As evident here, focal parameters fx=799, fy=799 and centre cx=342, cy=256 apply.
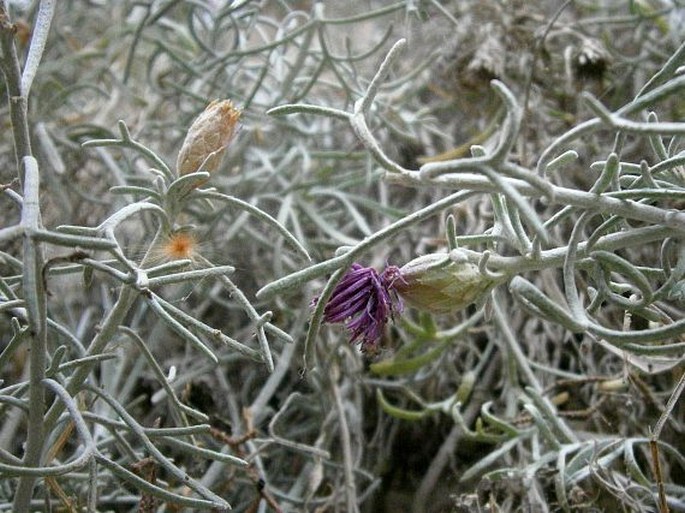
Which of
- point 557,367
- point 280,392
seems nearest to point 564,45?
point 557,367

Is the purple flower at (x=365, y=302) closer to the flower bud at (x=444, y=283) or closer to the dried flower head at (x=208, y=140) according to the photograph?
the flower bud at (x=444, y=283)

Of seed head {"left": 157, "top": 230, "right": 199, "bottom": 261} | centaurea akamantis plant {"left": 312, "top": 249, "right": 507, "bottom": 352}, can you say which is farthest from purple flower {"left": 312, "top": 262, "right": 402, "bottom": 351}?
seed head {"left": 157, "top": 230, "right": 199, "bottom": 261}

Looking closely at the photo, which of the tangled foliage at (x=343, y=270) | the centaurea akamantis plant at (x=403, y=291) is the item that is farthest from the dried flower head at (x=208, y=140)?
the centaurea akamantis plant at (x=403, y=291)

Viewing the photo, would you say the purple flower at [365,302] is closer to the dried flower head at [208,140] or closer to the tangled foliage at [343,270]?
the tangled foliage at [343,270]

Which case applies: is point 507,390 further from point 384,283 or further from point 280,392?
point 384,283

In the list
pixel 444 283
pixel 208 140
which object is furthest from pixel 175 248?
pixel 444 283

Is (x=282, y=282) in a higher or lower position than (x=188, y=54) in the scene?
lower

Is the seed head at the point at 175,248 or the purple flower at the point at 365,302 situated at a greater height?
the seed head at the point at 175,248
